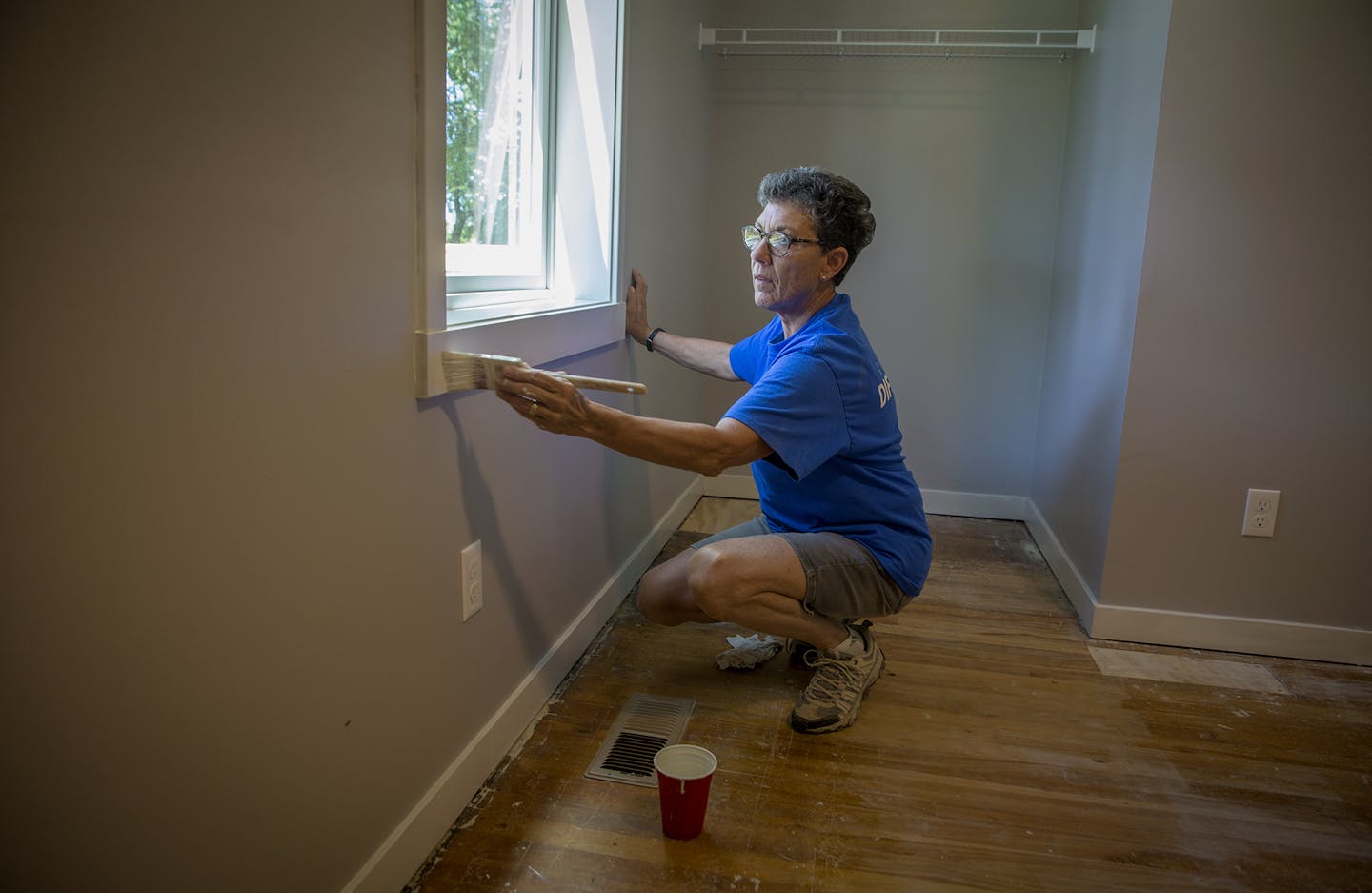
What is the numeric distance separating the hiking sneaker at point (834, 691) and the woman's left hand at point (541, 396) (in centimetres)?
89

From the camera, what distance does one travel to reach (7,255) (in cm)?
73

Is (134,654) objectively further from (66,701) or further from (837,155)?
(837,155)

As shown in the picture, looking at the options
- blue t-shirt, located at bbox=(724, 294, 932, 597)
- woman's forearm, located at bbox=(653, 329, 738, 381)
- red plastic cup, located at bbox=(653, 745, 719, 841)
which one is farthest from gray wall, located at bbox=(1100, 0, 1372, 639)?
red plastic cup, located at bbox=(653, 745, 719, 841)

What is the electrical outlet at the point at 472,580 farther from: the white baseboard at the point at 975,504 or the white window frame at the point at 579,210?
the white baseboard at the point at 975,504

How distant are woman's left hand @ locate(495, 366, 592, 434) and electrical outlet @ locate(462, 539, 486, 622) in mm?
290

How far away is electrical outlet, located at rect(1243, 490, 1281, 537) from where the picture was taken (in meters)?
2.46

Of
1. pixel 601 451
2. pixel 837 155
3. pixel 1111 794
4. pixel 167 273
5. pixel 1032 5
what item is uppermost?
pixel 1032 5

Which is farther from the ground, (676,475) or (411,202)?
(411,202)

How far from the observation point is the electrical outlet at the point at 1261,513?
2455 mm

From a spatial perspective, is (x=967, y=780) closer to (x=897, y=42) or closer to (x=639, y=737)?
(x=639, y=737)

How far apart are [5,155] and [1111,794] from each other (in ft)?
6.32

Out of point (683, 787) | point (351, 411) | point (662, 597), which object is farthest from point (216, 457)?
point (662, 597)

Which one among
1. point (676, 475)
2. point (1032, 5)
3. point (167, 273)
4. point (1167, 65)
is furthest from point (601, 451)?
point (1032, 5)

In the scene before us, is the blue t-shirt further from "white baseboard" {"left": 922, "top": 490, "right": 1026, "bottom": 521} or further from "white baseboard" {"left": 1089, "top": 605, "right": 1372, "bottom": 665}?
"white baseboard" {"left": 922, "top": 490, "right": 1026, "bottom": 521}
